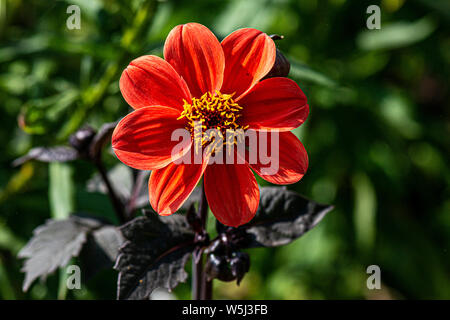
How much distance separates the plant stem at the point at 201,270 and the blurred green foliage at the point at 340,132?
0.63 meters

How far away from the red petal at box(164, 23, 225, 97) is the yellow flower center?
1.2 inches

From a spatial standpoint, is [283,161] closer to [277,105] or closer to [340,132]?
[277,105]

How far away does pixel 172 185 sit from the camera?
71cm

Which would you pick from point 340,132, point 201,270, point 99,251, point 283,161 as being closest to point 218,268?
point 201,270

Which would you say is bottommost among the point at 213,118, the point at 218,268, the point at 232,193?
the point at 218,268

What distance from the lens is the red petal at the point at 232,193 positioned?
0.70 metres

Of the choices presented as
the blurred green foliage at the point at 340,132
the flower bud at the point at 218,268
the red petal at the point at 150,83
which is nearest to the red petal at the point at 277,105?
the red petal at the point at 150,83

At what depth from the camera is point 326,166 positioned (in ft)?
6.28

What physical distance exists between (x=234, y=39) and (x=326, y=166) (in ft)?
4.20

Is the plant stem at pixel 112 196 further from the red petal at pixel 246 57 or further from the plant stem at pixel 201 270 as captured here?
the red petal at pixel 246 57

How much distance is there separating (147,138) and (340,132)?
1.36 meters
